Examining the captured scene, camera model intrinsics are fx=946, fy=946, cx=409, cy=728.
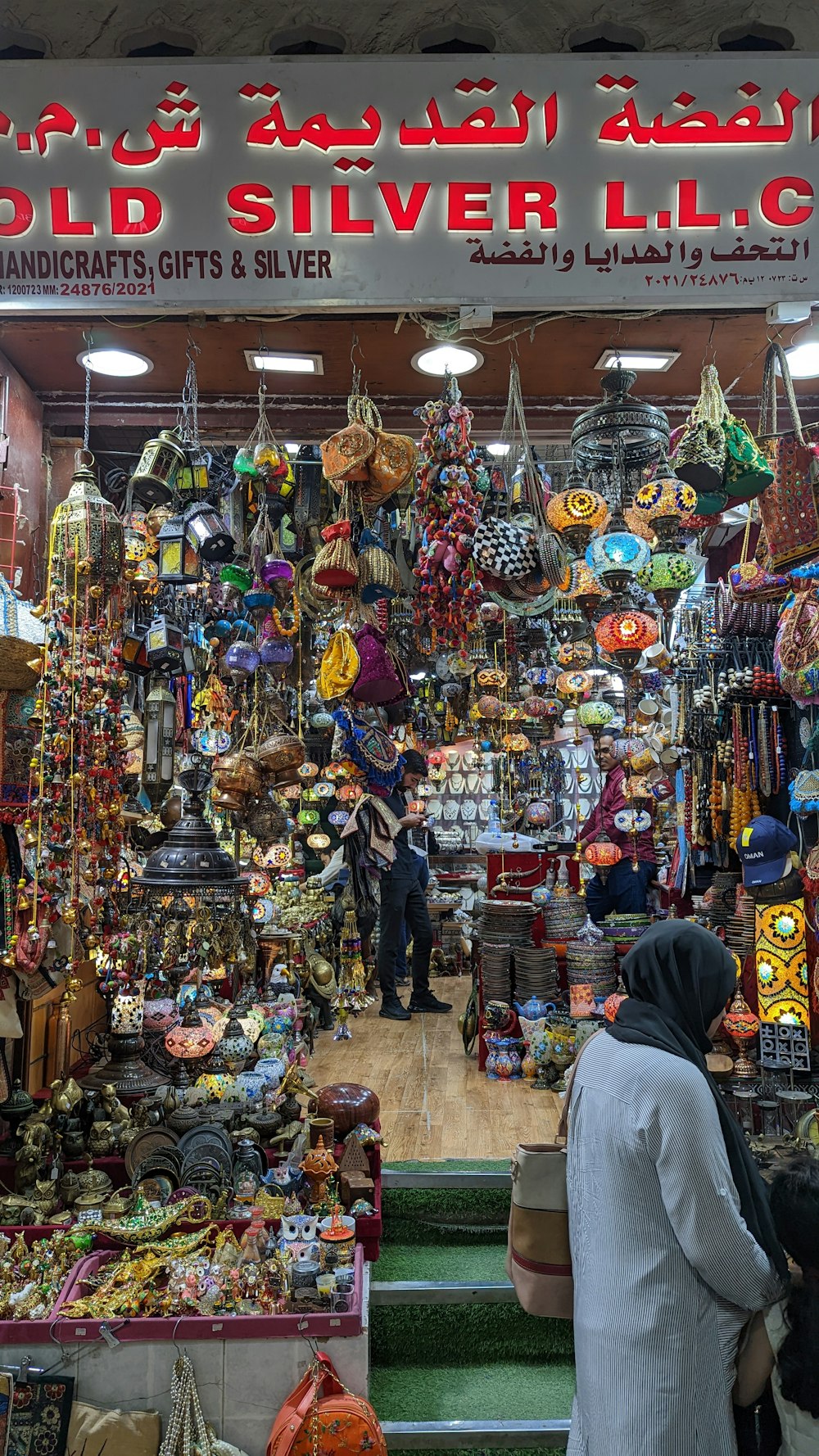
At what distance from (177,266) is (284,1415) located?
8.19ft

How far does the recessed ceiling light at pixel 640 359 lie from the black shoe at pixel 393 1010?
4.61m

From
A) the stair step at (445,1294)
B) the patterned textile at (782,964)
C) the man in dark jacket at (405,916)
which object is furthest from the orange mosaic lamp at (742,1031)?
the man in dark jacket at (405,916)

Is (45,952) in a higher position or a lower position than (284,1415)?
higher

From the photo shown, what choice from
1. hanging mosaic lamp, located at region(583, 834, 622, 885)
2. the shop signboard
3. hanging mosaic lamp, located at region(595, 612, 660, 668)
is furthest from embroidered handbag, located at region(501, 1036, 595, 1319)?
hanging mosaic lamp, located at region(583, 834, 622, 885)

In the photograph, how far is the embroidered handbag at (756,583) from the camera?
3.23 metres

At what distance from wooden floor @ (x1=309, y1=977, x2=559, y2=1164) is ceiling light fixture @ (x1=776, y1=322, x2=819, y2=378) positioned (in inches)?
113

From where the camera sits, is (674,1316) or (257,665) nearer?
(674,1316)

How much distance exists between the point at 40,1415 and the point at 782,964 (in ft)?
8.83

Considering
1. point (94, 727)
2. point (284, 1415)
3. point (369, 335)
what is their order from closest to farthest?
1. point (284, 1415)
2. point (369, 335)
3. point (94, 727)

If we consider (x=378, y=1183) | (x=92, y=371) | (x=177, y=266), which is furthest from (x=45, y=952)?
(x=177, y=266)

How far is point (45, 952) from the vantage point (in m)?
2.99

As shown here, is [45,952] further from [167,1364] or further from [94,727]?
[167,1364]

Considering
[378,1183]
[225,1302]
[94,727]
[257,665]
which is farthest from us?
[257,665]

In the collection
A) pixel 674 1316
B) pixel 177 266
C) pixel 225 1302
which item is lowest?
pixel 225 1302
